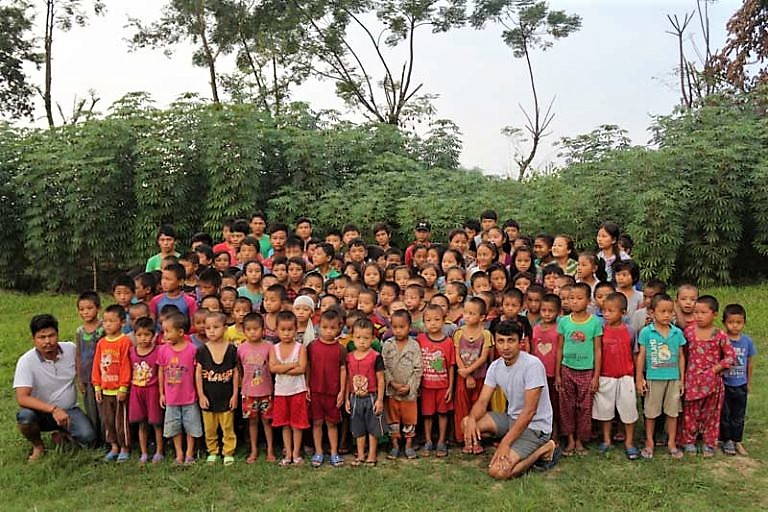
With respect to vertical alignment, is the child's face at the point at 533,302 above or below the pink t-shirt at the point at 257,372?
above

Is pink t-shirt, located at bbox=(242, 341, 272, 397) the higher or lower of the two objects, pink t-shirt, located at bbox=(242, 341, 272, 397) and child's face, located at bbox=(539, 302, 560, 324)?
the lower

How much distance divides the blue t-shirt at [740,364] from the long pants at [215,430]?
3.15m

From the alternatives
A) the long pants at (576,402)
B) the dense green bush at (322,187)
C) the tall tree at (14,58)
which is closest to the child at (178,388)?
the long pants at (576,402)

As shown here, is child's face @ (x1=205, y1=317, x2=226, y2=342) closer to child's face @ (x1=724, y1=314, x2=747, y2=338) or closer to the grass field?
the grass field

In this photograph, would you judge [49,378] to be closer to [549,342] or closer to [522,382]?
[522,382]

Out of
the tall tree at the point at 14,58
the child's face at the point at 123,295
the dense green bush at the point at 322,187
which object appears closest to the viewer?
the child's face at the point at 123,295

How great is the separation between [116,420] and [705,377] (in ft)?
12.3

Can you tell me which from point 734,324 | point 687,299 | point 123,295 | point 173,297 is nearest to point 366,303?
point 173,297

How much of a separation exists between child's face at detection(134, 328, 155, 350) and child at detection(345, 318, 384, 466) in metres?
1.30

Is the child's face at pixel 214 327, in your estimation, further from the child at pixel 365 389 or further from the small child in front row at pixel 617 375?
the small child in front row at pixel 617 375

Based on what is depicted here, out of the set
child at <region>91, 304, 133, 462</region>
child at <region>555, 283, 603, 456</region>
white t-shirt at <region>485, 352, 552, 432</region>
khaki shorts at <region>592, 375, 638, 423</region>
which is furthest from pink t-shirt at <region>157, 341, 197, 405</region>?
khaki shorts at <region>592, 375, 638, 423</region>

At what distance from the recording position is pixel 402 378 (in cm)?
430

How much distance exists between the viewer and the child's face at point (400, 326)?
428 cm

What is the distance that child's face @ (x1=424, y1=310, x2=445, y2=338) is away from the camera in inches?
170
